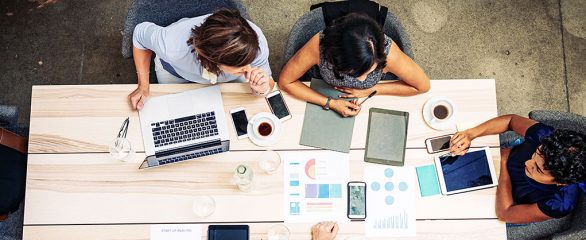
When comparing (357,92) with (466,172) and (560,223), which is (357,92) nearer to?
(466,172)

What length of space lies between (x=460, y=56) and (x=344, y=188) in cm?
150

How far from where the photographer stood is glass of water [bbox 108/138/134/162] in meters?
1.90

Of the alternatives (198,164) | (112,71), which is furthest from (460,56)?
A: (112,71)

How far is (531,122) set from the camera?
6.52 feet

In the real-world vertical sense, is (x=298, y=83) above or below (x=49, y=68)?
below

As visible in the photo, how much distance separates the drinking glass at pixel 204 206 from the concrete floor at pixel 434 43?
3.99 ft

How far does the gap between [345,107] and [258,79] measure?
1.18ft

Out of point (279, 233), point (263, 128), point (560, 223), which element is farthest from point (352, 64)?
point (560, 223)

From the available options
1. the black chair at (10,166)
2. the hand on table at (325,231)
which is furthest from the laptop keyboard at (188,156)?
the black chair at (10,166)

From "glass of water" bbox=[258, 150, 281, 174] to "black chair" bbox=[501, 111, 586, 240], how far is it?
110 centimetres

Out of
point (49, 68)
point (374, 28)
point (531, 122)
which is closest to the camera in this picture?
point (374, 28)

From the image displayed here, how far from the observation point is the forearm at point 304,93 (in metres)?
1.98

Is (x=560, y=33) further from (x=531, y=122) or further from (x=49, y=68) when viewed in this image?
(x=49, y=68)

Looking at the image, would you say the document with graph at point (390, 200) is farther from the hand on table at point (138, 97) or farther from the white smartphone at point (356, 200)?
the hand on table at point (138, 97)
